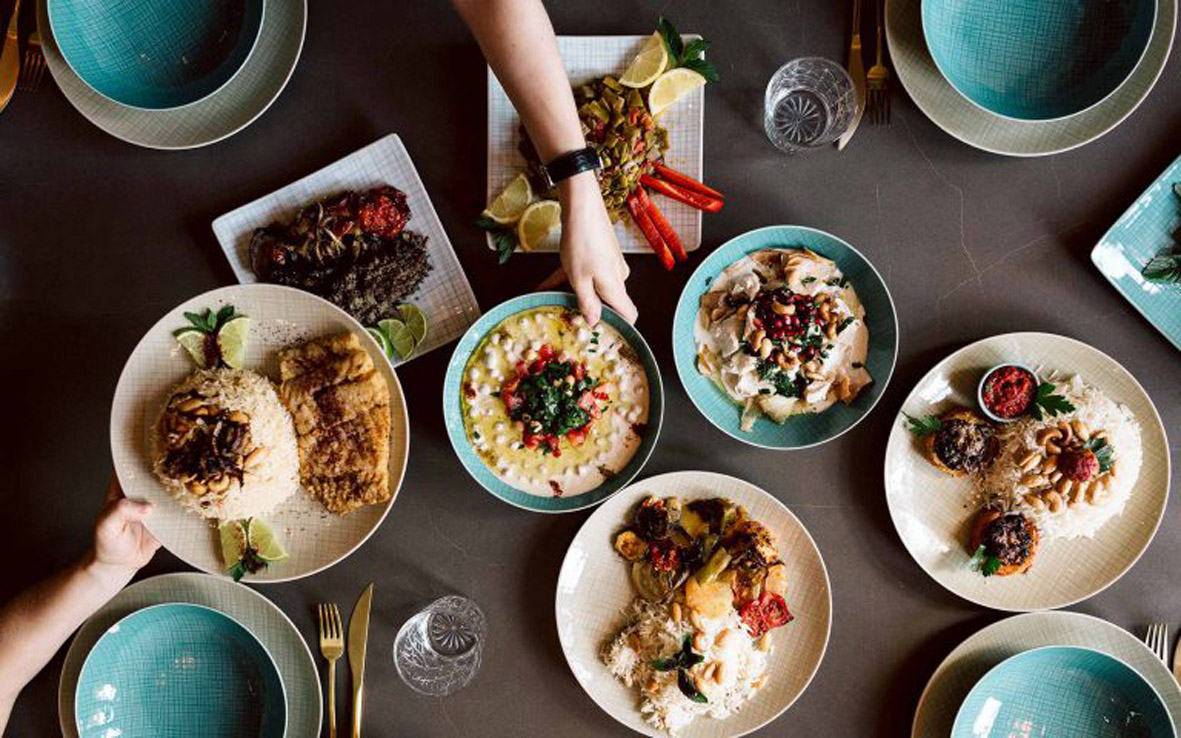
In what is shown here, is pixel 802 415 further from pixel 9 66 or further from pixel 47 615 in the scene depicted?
pixel 9 66

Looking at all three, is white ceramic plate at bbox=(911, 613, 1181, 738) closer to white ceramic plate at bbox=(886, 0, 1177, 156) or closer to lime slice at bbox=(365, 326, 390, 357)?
white ceramic plate at bbox=(886, 0, 1177, 156)

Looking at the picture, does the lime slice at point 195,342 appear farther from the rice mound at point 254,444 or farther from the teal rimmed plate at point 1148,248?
the teal rimmed plate at point 1148,248

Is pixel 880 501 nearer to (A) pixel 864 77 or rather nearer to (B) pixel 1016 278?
(B) pixel 1016 278

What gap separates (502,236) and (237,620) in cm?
161

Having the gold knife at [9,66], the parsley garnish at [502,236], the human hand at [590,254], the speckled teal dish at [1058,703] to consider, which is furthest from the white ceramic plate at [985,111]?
the gold knife at [9,66]

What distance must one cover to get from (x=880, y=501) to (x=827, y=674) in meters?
0.65

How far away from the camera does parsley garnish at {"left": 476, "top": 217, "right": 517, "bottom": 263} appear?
2.90 m

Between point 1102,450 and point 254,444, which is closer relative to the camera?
point 254,444

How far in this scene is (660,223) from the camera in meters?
2.88

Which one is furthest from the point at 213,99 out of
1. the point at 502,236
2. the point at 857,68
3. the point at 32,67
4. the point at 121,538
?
the point at 857,68

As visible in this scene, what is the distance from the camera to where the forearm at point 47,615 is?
2.75 m

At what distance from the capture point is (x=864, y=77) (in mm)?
2916

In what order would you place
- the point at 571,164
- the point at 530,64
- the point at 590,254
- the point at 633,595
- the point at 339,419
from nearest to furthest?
Answer: 1. the point at 530,64
2. the point at 571,164
3. the point at 590,254
4. the point at 339,419
5. the point at 633,595

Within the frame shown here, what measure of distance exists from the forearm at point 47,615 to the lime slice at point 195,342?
75 centimetres
